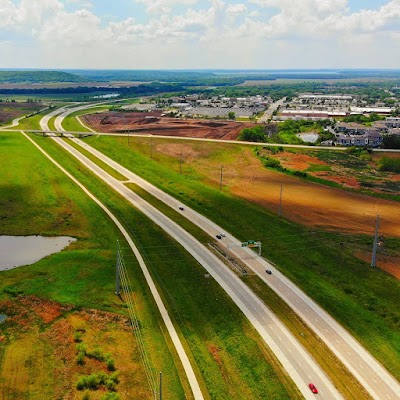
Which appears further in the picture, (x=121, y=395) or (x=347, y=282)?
(x=347, y=282)

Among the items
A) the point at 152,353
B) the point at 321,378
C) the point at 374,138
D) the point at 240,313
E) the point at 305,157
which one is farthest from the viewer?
the point at 374,138

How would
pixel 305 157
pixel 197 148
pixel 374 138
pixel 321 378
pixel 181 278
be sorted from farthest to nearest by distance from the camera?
pixel 374 138
pixel 197 148
pixel 305 157
pixel 181 278
pixel 321 378

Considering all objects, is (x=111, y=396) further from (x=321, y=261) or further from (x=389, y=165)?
(x=389, y=165)

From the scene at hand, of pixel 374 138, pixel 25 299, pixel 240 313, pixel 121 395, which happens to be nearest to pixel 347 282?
pixel 240 313

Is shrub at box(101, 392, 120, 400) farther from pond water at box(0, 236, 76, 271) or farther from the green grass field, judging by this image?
pond water at box(0, 236, 76, 271)

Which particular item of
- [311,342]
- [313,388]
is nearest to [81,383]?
[313,388]

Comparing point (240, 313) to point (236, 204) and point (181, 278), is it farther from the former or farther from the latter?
point (236, 204)

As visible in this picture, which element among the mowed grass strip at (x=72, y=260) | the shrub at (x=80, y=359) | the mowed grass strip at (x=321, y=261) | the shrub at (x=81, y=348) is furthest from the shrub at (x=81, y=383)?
the mowed grass strip at (x=321, y=261)

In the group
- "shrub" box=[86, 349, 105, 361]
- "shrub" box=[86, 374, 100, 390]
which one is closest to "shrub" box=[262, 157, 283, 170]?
"shrub" box=[86, 349, 105, 361]
